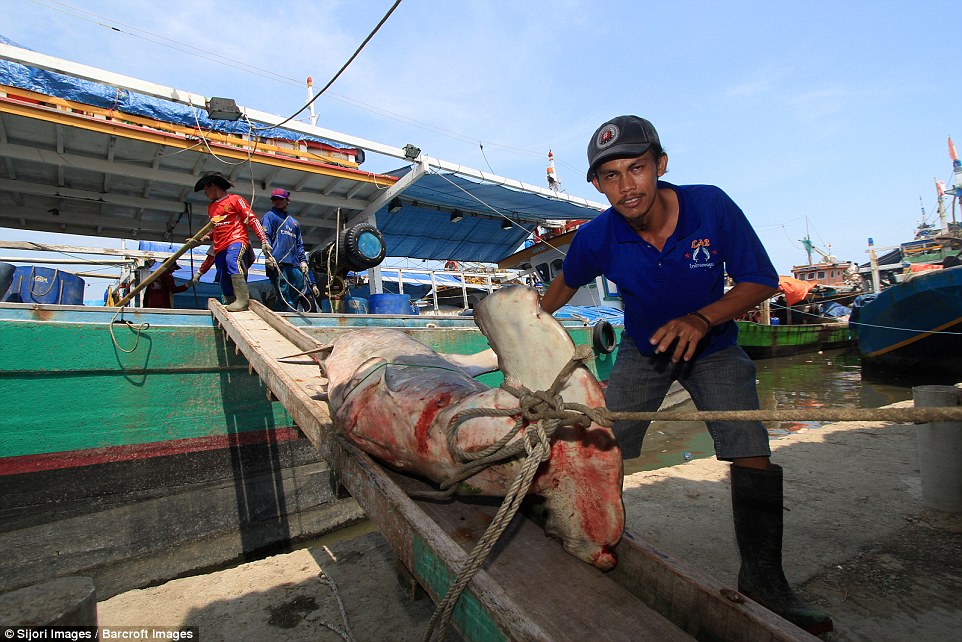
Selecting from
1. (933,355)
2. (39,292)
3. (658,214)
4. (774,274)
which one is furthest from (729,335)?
(933,355)

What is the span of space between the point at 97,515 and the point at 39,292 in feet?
11.3

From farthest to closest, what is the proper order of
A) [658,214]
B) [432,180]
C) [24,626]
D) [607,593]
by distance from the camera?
1. [432,180]
2. [658,214]
3. [607,593]
4. [24,626]

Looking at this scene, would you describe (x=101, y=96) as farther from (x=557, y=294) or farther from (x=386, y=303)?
(x=557, y=294)

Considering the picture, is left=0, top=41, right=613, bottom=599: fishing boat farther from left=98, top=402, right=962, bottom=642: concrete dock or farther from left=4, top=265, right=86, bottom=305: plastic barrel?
left=98, top=402, right=962, bottom=642: concrete dock

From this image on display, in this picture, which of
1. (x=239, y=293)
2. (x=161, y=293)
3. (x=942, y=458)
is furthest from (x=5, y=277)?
(x=942, y=458)

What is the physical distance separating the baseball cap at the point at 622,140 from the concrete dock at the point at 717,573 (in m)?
1.62

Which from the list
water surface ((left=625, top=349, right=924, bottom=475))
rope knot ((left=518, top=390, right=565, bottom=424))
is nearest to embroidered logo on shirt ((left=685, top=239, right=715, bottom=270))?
rope knot ((left=518, top=390, right=565, bottom=424))

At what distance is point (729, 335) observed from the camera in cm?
202

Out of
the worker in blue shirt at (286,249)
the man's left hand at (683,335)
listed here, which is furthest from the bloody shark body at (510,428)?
the worker in blue shirt at (286,249)

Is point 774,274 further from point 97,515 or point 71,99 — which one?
point 71,99

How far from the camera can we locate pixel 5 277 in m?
5.04

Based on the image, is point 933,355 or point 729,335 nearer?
point 729,335

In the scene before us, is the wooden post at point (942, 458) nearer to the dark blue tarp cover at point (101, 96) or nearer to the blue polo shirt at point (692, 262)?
the blue polo shirt at point (692, 262)

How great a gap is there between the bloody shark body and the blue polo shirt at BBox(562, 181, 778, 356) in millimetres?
926
